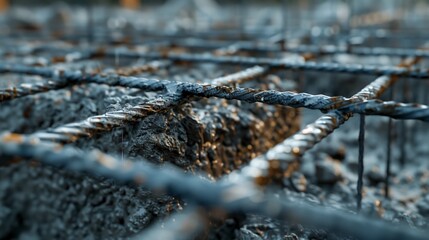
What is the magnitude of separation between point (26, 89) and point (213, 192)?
130 centimetres

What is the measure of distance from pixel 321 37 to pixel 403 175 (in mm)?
2267

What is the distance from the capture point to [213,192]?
1.09 meters

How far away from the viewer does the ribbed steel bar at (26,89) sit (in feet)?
6.44

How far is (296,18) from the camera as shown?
36.6ft

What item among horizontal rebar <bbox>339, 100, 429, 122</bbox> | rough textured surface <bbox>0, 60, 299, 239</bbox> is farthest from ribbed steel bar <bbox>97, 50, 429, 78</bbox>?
horizontal rebar <bbox>339, 100, 429, 122</bbox>

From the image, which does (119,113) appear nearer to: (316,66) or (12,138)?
(12,138)

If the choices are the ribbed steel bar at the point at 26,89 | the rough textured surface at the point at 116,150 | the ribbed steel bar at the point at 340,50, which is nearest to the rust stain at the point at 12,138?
the ribbed steel bar at the point at 26,89

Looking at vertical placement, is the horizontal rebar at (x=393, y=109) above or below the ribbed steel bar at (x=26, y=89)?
below

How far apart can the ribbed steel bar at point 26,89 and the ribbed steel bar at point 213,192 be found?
0.73 meters

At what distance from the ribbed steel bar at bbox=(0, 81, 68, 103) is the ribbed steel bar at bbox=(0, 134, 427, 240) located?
73 cm

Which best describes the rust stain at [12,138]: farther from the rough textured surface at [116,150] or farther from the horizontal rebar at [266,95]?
the rough textured surface at [116,150]

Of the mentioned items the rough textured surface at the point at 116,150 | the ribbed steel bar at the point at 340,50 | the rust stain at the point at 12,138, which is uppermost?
the ribbed steel bar at the point at 340,50

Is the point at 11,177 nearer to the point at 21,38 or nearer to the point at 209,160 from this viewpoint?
the point at 209,160

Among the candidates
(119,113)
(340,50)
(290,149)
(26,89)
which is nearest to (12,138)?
(119,113)
